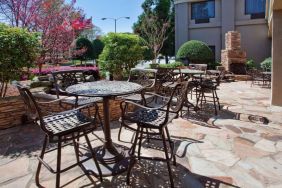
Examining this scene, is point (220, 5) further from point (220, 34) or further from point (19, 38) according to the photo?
point (19, 38)

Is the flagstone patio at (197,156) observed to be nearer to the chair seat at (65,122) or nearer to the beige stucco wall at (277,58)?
the chair seat at (65,122)

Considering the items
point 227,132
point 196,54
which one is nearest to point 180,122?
point 227,132

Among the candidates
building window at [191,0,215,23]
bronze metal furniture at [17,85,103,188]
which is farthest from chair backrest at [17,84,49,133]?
building window at [191,0,215,23]

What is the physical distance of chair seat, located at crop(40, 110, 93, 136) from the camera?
235cm

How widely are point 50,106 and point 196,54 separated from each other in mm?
9609

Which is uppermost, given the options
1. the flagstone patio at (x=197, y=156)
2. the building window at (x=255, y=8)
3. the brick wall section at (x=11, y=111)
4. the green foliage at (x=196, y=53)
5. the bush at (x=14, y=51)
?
the building window at (x=255, y=8)

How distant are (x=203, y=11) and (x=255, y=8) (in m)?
3.10

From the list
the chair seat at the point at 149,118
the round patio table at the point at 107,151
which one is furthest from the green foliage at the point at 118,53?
the chair seat at the point at 149,118

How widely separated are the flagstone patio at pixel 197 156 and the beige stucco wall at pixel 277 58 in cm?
132

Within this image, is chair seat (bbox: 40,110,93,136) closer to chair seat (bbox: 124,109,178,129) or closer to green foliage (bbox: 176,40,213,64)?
chair seat (bbox: 124,109,178,129)

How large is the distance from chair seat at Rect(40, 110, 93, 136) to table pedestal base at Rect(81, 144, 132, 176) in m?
0.55

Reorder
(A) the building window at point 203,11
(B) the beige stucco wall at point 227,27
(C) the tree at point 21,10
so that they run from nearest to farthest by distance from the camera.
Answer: (C) the tree at point 21,10
(B) the beige stucco wall at point 227,27
(A) the building window at point 203,11

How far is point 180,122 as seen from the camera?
4535 millimetres

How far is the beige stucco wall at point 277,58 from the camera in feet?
19.1
